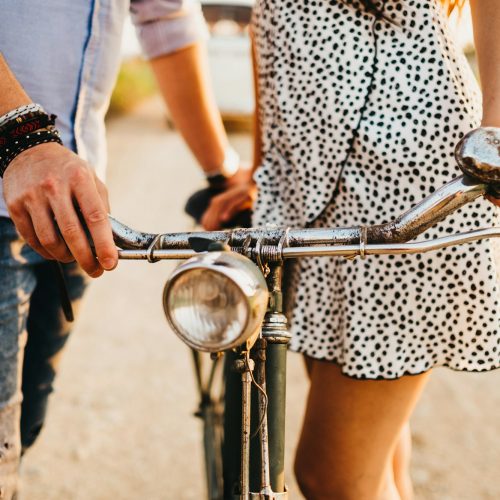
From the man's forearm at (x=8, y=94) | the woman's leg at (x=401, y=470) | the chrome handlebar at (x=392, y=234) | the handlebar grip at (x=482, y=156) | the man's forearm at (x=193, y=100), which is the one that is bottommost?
the woman's leg at (x=401, y=470)

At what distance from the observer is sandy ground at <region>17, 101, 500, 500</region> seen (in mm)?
2982

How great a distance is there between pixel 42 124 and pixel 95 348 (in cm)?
312

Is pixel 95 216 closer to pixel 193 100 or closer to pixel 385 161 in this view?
pixel 385 161

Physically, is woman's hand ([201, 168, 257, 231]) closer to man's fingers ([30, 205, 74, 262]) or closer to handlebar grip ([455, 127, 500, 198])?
man's fingers ([30, 205, 74, 262])

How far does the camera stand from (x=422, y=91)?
147 cm

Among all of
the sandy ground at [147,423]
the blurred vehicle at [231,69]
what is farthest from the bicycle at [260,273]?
the blurred vehicle at [231,69]

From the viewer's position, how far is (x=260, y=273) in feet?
3.12

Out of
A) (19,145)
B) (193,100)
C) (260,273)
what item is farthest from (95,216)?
(193,100)

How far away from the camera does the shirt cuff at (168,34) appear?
2.08 m

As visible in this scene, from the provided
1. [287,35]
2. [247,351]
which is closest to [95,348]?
[287,35]

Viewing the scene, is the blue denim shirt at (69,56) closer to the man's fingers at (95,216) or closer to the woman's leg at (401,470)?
the man's fingers at (95,216)

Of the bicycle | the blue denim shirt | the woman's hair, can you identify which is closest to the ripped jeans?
Result: the blue denim shirt

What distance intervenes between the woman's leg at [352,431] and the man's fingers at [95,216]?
75 centimetres

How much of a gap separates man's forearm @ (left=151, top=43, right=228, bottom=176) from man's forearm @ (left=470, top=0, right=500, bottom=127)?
957 millimetres
